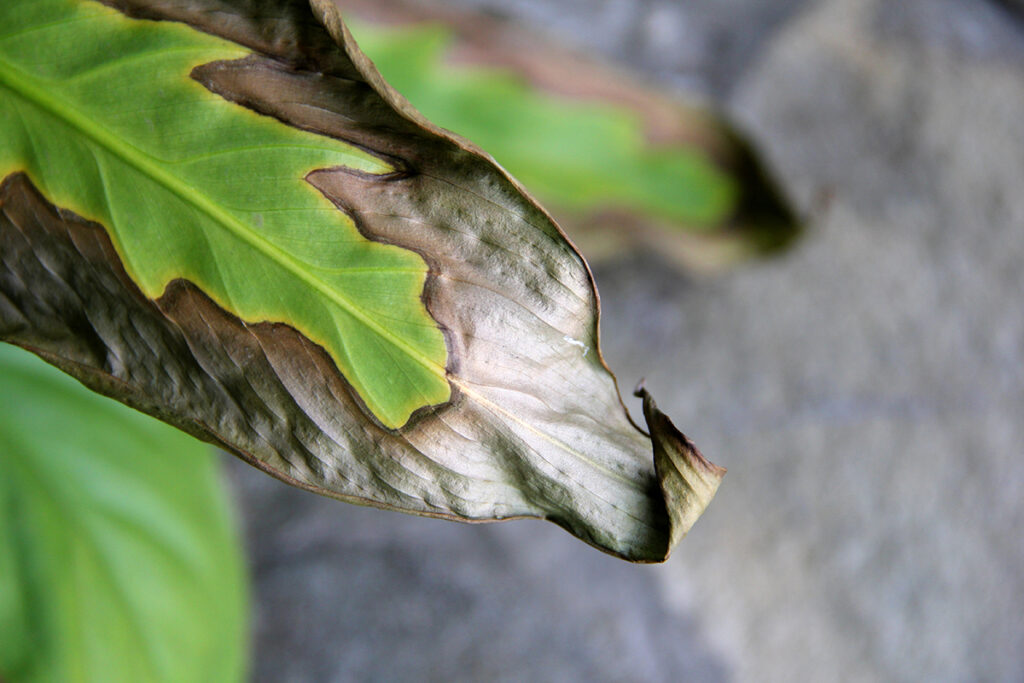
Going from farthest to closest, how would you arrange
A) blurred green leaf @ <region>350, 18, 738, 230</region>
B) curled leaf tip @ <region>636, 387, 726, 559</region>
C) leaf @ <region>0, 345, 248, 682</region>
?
blurred green leaf @ <region>350, 18, 738, 230</region> < leaf @ <region>0, 345, 248, 682</region> < curled leaf tip @ <region>636, 387, 726, 559</region>

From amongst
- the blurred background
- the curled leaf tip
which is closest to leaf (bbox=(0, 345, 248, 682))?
the blurred background

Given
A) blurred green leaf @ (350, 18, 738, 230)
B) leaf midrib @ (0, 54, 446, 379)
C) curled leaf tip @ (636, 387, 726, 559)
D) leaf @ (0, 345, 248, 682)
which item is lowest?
leaf @ (0, 345, 248, 682)

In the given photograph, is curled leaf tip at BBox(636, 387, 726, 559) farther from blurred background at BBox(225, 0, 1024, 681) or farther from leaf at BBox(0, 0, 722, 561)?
blurred background at BBox(225, 0, 1024, 681)

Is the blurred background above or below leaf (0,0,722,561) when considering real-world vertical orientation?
below

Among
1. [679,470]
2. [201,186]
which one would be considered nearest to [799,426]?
[679,470]

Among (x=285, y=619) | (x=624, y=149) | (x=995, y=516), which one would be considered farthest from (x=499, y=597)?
(x=995, y=516)

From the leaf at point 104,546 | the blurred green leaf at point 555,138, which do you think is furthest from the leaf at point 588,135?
the leaf at point 104,546

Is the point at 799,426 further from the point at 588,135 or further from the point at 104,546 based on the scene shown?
the point at 104,546

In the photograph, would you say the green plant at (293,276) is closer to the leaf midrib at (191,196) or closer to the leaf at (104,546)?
the leaf midrib at (191,196)
